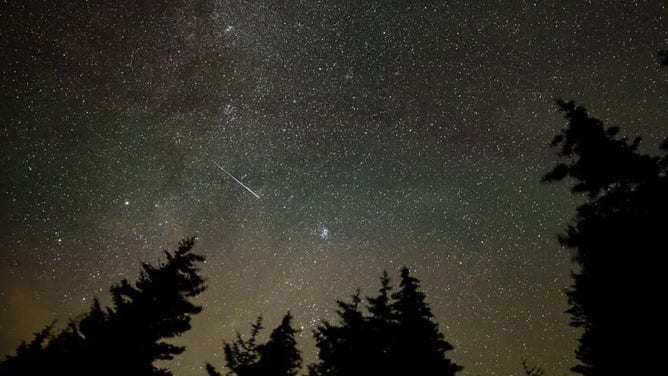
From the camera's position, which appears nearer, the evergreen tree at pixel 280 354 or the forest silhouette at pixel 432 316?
the forest silhouette at pixel 432 316

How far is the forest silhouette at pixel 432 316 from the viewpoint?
Result: 9375mm

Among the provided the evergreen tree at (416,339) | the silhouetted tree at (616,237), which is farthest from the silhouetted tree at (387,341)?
the silhouetted tree at (616,237)

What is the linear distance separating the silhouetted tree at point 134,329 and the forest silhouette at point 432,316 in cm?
3

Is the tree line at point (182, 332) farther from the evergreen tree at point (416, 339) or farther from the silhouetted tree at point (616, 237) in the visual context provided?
the silhouetted tree at point (616, 237)

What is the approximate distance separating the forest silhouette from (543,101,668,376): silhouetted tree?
2 centimetres

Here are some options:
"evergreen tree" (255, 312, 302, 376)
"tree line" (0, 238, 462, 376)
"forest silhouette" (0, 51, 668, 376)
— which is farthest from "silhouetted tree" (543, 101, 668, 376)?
"evergreen tree" (255, 312, 302, 376)

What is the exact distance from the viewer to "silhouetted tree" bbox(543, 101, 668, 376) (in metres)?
9.24

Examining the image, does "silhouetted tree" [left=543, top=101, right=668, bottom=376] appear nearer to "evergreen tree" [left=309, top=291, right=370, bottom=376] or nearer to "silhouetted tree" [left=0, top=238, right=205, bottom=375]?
"evergreen tree" [left=309, top=291, right=370, bottom=376]

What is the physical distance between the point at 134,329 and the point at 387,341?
7.16 metres

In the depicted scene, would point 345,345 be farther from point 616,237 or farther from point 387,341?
point 616,237

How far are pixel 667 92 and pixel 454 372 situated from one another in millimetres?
9760

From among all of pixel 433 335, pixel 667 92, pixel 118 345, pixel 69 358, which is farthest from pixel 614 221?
pixel 69 358

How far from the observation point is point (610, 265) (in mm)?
9930

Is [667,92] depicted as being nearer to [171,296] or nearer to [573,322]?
[573,322]
